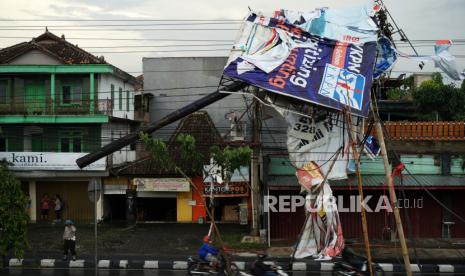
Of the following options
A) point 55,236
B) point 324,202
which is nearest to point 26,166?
point 55,236

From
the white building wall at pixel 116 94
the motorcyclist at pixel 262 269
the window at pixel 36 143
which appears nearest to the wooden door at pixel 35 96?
the window at pixel 36 143

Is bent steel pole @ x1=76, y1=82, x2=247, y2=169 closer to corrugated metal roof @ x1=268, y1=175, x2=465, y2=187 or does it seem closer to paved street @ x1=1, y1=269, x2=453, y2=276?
corrugated metal roof @ x1=268, y1=175, x2=465, y2=187

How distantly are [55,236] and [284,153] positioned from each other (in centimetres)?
1075

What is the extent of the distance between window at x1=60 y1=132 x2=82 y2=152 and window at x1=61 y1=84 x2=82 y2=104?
177 cm

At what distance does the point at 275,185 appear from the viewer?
23828 mm

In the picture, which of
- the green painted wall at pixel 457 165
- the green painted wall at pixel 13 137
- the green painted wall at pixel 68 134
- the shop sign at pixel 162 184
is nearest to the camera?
the green painted wall at pixel 457 165

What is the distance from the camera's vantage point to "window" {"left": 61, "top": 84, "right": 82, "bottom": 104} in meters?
30.1

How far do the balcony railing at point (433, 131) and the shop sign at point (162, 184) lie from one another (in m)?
10.3

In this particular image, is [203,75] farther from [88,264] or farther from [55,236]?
[88,264]

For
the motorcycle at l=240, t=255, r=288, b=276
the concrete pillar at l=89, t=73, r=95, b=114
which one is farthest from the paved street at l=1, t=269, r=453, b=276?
the concrete pillar at l=89, t=73, r=95, b=114

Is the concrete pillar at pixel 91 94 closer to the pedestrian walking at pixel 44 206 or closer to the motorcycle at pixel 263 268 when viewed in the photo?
the pedestrian walking at pixel 44 206

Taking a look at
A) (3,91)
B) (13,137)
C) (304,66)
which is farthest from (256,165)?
(3,91)

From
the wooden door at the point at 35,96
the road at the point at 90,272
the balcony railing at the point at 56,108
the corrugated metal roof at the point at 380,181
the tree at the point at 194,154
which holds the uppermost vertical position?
the wooden door at the point at 35,96

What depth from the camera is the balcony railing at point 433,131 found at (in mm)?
25281
